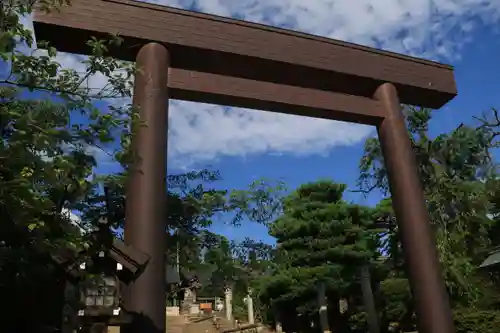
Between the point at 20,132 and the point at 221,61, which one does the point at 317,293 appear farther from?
the point at 20,132

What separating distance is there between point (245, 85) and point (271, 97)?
0.31 meters

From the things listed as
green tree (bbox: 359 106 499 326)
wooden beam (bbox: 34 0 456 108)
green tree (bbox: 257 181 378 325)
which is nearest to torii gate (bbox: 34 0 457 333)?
wooden beam (bbox: 34 0 456 108)

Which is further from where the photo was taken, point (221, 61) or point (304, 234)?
point (304, 234)

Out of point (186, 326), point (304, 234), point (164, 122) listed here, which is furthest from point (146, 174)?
point (186, 326)

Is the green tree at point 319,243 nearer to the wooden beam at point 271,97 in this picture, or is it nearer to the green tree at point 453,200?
the green tree at point 453,200

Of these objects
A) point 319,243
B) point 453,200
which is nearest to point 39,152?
point 453,200

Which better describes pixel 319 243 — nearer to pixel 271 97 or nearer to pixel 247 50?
pixel 271 97

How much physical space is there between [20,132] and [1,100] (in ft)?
2.08

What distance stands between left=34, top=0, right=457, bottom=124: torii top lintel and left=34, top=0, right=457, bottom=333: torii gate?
0.01 m

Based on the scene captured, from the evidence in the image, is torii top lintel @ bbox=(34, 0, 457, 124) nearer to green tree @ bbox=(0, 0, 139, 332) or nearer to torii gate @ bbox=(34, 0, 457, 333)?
torii gate @ bbox=(34, 0, 457, 333)

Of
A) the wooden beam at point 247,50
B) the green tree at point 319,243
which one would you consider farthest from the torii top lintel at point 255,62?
the green tree at point 319,243

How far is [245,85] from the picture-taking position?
4.84m

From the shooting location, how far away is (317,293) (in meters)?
18.1

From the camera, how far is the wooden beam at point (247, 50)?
4184 millimetres
